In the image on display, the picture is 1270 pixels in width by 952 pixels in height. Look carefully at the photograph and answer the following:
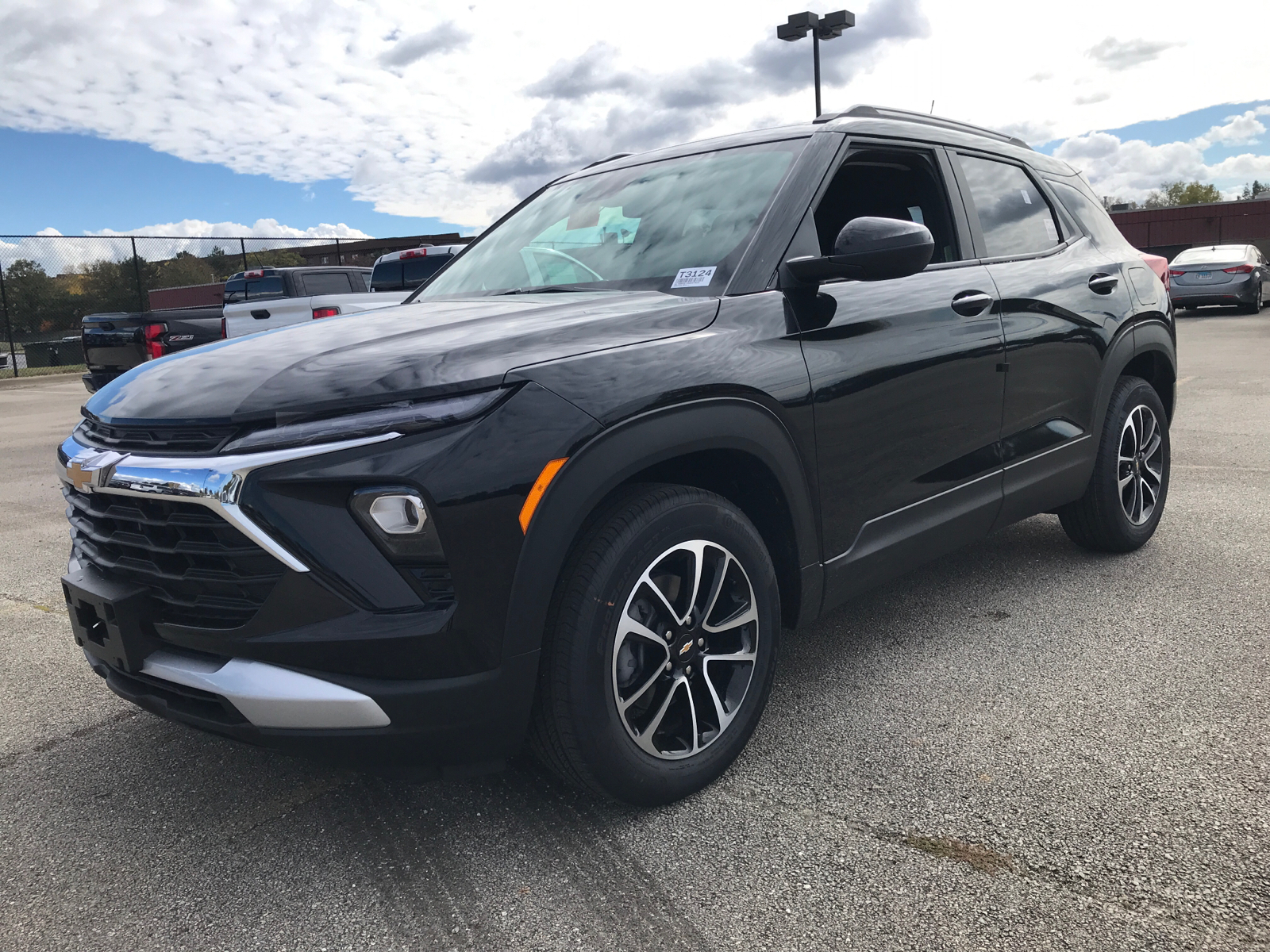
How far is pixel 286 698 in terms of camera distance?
6.70 feet

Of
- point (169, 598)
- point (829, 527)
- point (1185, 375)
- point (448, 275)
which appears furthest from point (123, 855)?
point (1185, 375)

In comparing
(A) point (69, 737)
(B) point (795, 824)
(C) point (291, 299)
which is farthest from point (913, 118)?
(C) point (291, 299)

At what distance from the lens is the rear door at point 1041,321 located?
358cm

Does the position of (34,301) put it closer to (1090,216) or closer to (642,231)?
(642,231)

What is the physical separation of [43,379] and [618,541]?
2203 cm

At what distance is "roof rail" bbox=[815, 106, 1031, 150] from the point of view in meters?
3.35

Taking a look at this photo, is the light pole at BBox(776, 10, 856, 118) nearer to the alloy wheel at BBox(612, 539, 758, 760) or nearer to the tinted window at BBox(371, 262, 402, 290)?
the tinted window at BBox(371, 262, 402, 290)

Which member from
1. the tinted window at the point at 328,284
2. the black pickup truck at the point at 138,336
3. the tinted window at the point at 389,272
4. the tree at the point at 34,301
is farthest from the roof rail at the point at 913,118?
the tree at the point at 34,301

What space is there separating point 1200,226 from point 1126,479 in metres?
45.4

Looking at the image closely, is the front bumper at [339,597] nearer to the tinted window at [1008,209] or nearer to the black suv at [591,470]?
the black suv at [591,470]

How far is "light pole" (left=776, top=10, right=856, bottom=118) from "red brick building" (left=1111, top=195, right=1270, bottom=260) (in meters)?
27.0

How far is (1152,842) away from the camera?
226 centimetres

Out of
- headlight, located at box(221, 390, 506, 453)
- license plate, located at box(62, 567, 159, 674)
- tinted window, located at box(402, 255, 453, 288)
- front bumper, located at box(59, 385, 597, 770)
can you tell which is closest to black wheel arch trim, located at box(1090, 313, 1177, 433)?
front bumper, located at box(59, 385, 597, 770)

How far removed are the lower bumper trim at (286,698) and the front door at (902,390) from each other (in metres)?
1.40
